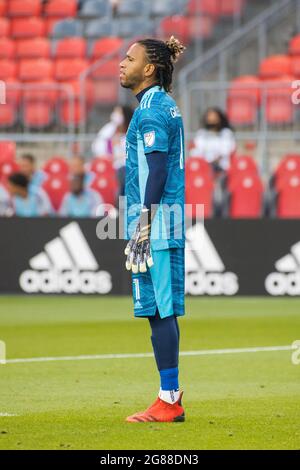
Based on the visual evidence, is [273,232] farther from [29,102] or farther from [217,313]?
[29,102]

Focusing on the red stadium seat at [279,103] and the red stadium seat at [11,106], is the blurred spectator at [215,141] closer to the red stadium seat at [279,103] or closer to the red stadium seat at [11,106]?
the red stadium seat at [279,103]

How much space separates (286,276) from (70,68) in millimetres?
7512

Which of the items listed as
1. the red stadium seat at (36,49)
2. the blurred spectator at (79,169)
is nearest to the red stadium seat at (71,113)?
the blurred spectator at (79,169)

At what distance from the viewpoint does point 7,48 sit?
73.1 feet

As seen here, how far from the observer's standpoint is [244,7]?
841 inches

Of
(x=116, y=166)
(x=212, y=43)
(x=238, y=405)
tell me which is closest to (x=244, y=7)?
(x=212, y=43)

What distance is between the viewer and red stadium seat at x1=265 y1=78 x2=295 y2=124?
17.7 meters

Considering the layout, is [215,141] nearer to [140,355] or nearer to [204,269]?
[204,269]

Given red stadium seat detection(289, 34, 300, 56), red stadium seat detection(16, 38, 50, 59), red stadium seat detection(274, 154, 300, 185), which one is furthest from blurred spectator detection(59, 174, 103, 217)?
red stadium seat detection(16, 38, 50, 59)

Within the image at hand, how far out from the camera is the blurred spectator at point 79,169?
16422mm

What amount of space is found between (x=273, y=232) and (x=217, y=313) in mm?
1960

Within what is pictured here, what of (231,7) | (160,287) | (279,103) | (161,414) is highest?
(231,7)

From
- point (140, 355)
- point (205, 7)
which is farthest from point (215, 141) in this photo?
point (140, 355)

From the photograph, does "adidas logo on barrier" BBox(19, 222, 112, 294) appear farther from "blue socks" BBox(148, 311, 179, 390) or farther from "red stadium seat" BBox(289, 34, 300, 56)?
"blue socks" BBox(148, 311, 179, 390)
